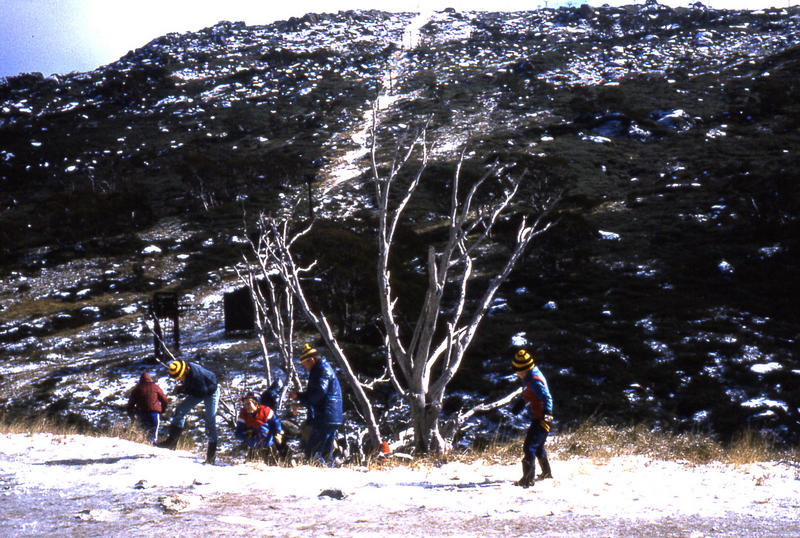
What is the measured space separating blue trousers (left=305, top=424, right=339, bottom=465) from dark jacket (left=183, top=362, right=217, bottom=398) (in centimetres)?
155

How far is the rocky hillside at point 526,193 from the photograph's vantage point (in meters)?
18.0

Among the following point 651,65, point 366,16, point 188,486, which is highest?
point 366,16

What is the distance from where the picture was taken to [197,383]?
7.54 m

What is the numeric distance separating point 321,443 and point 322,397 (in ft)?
1.92

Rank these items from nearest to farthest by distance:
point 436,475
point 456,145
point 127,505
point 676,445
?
point 127,505 < point 436,475 < point 676,445 < point 456,145

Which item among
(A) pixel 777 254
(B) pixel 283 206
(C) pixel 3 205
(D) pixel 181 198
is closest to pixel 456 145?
(B) pixel 283 206

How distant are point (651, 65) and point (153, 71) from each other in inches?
2981

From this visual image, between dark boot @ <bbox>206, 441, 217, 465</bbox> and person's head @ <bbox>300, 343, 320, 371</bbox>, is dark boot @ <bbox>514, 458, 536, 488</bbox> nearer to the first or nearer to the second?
person's head @ <bbox>300, 343, 320, 371</bbox>

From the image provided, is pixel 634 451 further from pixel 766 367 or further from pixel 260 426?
pixel 766 367

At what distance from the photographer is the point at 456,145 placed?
56.3 meters

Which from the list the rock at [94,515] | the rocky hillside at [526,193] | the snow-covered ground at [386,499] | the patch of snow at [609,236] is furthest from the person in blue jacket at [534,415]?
the patch of snow at [609,236]

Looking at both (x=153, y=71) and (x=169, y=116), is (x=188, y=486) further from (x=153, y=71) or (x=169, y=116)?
(x=153, y=71)

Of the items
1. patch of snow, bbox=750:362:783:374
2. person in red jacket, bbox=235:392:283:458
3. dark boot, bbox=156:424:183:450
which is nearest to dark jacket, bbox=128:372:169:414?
dark boot, bbox=156:424:183:450

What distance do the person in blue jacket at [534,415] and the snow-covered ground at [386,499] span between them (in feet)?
0.46
